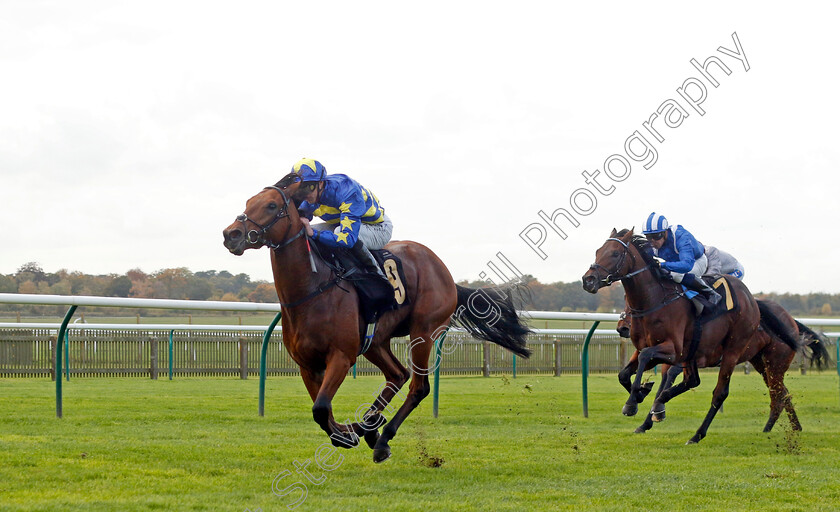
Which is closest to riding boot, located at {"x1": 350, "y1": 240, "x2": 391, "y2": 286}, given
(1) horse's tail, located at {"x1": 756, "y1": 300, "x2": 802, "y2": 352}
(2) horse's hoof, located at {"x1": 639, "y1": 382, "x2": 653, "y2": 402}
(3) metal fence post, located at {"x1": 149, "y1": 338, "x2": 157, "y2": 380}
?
(2) horse's hoof, located at {"x1": 639, "y1": 382, "x2": 653, "y2": 402}

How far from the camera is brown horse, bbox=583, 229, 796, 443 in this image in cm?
782

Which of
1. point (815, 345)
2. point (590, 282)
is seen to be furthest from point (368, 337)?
point (815, 345)

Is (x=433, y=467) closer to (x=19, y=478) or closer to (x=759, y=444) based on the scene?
(x=19, y=478)

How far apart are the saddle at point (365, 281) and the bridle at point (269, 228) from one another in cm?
25

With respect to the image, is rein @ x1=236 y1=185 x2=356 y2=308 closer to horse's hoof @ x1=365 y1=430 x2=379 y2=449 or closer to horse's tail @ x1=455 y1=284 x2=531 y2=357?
horse's hoof @ x1=365 y1=430 x2=379 y2=449

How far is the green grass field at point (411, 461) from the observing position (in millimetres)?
4645

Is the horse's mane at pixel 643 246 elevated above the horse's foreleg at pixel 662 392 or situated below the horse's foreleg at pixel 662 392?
above

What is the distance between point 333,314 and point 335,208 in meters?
0.82

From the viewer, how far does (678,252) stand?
8.47 meters

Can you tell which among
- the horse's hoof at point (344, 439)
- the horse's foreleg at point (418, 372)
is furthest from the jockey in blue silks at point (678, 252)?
the horse's hoof at point (344, 439)

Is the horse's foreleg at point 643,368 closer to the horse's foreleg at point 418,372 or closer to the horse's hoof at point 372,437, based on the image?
the horse's foreleg at point 418,372

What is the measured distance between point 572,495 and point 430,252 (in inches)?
99.4

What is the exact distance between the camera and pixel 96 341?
15531 millimetres

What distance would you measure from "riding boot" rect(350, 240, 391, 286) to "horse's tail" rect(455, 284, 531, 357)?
4.81 feet
